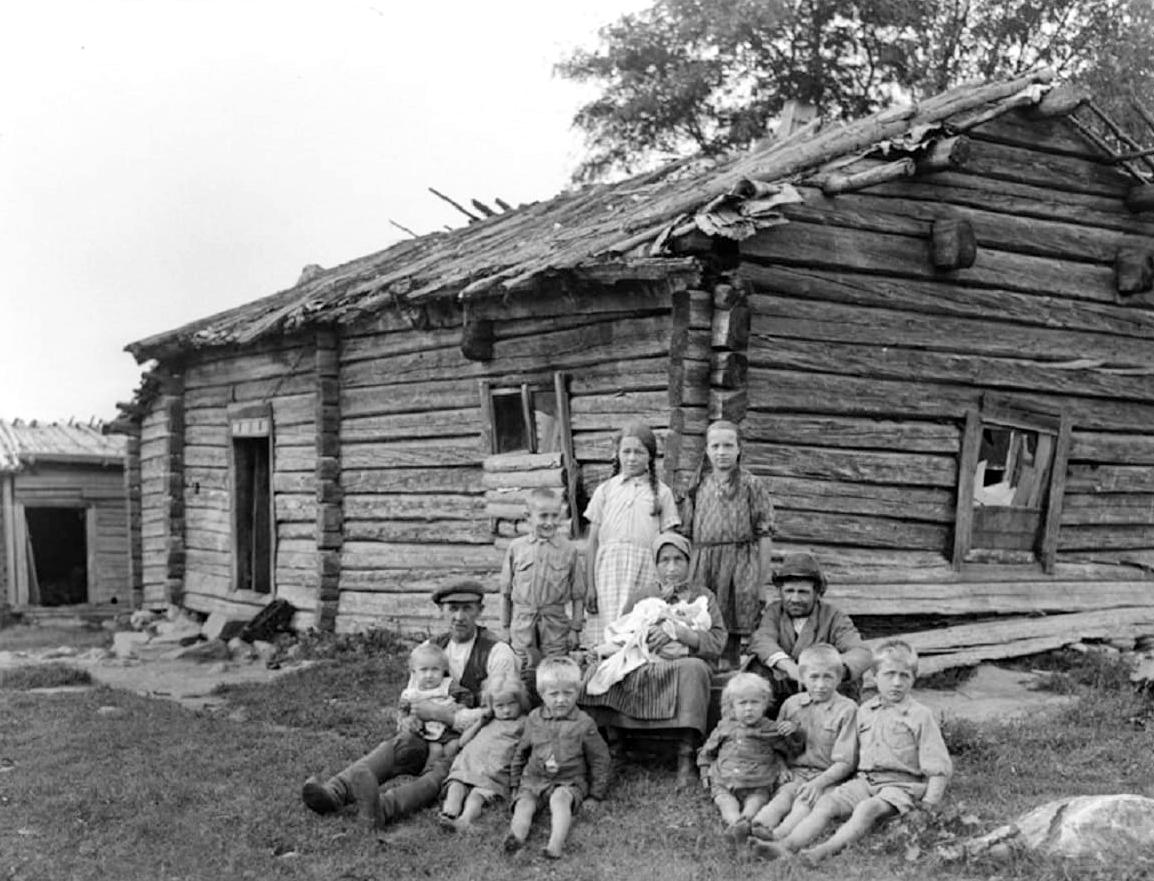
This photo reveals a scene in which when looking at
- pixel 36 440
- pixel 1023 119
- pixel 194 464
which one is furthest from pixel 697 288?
pixel 36 440

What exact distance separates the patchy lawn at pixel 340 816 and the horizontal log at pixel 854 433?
2.17m

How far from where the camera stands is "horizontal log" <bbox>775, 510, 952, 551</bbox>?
9.24 meters

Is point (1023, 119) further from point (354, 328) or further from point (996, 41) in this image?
point (996, 41)

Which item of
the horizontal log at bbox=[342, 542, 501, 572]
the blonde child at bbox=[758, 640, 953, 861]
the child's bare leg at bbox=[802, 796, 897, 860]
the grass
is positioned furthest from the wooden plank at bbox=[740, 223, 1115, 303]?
the grass

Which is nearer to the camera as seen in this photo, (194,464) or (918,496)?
(918,496)

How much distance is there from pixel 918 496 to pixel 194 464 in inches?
358

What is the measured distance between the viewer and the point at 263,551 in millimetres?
14617

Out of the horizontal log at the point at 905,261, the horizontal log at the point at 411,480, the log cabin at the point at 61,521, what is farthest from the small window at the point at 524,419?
the log cabin at the point at 61,521

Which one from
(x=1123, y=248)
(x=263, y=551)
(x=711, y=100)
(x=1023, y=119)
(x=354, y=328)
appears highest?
(x=711, y=100)

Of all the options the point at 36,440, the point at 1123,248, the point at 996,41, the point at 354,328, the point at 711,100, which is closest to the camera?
the point at 1123,248

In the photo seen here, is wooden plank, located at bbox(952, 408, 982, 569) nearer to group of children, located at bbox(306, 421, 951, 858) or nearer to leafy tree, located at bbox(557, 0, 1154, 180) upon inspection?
group of children, located at bbox(306, 421, 951, 858)

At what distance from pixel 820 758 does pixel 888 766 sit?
0.35 meters

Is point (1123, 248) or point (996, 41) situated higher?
point (996, 41)

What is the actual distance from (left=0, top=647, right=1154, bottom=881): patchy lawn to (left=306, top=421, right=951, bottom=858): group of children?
0.16 meters
